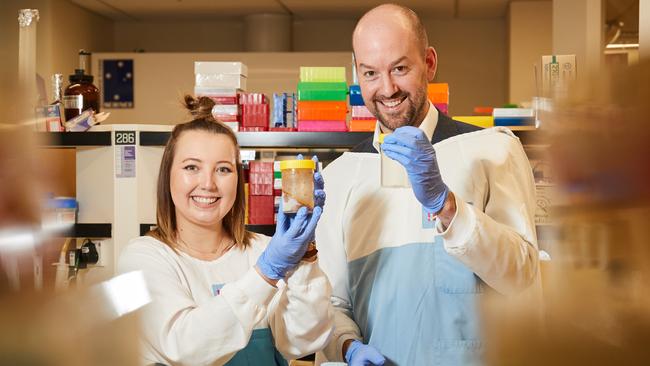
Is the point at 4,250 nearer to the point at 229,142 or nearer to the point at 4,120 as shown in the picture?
the point at 4,120

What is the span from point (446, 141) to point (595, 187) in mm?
1804

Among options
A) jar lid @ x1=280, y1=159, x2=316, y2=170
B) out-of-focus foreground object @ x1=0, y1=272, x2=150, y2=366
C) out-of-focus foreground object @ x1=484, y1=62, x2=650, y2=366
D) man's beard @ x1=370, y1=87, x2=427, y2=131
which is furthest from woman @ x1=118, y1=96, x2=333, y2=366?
out-of-focus foreground object @ x1=484, y1=62, x2=650, y2=366

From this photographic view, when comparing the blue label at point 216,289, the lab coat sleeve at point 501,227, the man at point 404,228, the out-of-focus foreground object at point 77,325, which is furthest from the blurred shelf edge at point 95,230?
the out-of-focus foreground object at point 77,325

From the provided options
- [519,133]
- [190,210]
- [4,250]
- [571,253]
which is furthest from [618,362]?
[519,133]

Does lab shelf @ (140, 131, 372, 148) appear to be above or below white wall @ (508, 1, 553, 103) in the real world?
below

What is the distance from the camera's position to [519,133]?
3.31 meters

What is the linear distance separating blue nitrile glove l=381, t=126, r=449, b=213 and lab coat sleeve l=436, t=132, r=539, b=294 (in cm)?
5

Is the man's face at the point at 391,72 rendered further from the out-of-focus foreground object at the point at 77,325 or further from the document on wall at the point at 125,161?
the document on wall at the point at 125,161

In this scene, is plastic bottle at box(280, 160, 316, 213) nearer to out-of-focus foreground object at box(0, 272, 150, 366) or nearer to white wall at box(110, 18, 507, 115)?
out-of-focus foreground object at box(0, 272, 150, 366)

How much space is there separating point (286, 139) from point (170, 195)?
1.26m

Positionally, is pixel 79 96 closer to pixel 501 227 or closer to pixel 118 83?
pixel 501 227

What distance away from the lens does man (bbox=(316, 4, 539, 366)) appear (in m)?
1.92

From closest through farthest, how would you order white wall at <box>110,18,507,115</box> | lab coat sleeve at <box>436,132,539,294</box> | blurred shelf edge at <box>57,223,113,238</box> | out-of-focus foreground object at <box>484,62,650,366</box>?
out-of-focus foreground object at <box>484,62,650,366</box> < lab coat sleeve at <box>436,132,539,294</box> < blurred shelf edge at <box>57,223,113,238</box> < white wall at <box>110,18,507,115</box>

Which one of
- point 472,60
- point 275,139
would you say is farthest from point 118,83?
point 275,139
